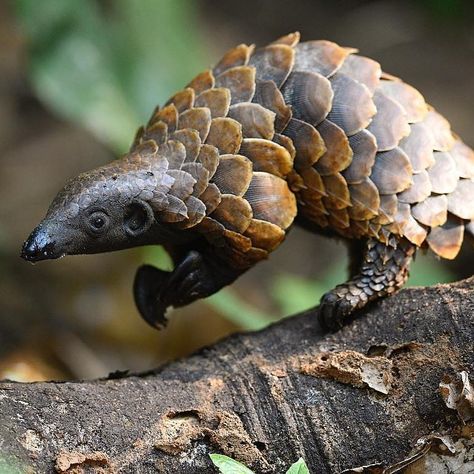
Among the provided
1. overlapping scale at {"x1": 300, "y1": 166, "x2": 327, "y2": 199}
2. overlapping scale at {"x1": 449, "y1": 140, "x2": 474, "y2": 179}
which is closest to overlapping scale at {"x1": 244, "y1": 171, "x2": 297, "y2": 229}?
overlapping scale at {"x1": 300, "y1": 166, "x2": 327, "y2": 199}

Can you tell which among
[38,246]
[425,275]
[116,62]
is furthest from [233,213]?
[116,62]

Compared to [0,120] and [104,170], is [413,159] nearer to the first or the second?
[104,170]

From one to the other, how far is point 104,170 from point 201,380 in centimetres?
78

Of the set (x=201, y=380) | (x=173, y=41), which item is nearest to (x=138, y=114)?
(x=173, y=41)

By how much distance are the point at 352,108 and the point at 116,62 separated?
2825mm

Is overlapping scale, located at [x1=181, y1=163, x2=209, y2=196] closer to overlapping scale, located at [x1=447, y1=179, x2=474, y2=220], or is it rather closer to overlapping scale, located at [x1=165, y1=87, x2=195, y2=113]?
overlapping scale, located at [x1=165, y1=87, x2=195, y2=113]

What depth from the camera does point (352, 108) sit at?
3.01 m

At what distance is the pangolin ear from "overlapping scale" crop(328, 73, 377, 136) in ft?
2.32

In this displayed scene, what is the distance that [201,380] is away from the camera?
2.93 metres

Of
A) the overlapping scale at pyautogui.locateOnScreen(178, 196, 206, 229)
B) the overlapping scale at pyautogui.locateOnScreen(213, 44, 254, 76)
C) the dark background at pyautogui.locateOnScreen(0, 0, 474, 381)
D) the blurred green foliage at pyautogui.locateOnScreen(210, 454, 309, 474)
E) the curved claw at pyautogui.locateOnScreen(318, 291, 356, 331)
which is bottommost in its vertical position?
the blurred green foliage at pyautogui.locateOnScreen(210, 454, 309, 474)

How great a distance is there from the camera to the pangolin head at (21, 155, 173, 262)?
9.37ft

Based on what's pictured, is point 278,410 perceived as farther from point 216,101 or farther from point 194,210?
point 216,101

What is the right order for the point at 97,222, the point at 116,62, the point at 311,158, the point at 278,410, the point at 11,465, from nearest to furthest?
the point at 11,465, the point at 278,410, the point at 97,222, the point at 311,158, the point at 116,62

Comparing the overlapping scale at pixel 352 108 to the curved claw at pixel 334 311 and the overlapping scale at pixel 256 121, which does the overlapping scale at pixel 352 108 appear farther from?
the curved claw at pixel 334 311
